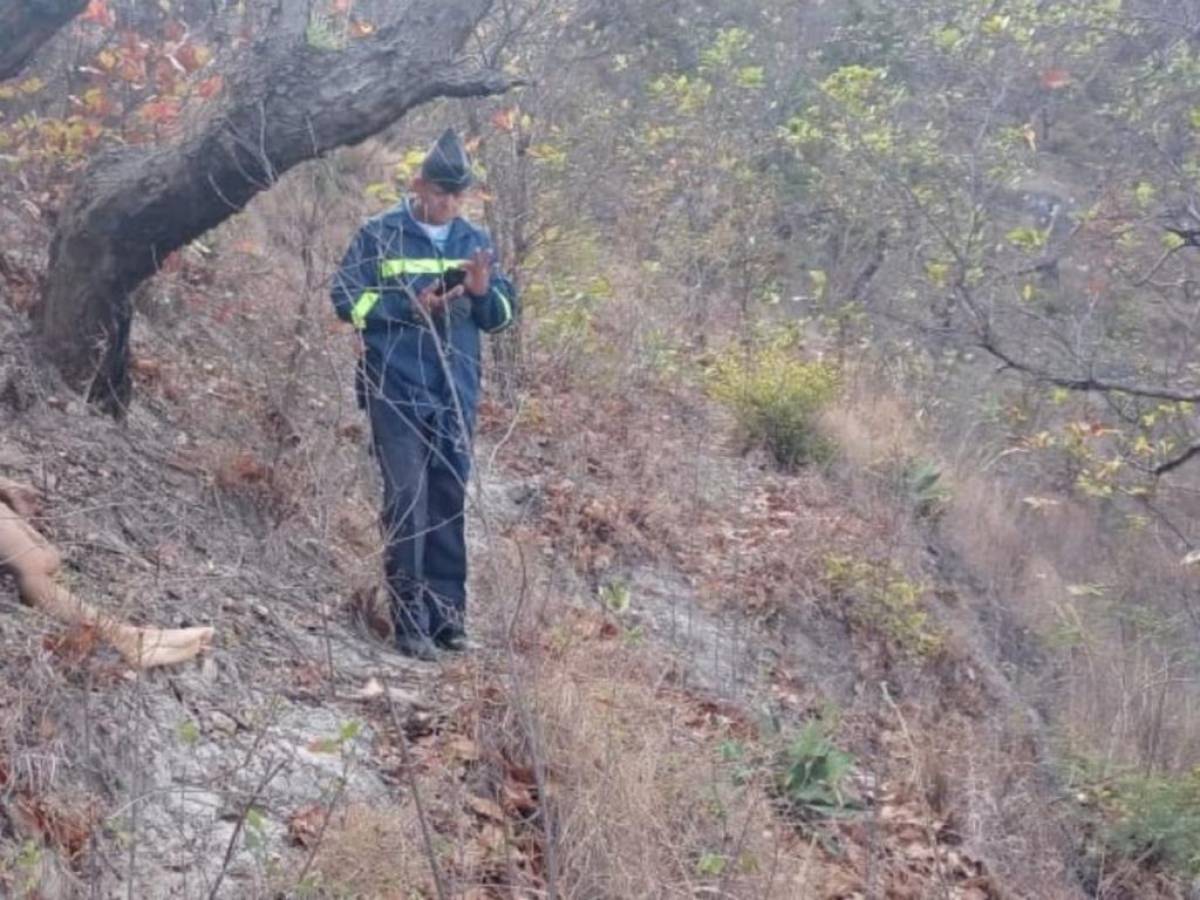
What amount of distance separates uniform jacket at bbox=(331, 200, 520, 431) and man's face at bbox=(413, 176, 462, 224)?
53 millimetres

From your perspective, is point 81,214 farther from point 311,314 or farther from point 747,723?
point 747,723

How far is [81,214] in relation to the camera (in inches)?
231

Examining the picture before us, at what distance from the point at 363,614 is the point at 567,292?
4611mm

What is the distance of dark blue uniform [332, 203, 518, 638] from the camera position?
533 cm

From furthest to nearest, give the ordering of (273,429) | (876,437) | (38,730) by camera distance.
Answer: (876,437)
(273,429)
(38,730)

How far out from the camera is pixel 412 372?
5.41m

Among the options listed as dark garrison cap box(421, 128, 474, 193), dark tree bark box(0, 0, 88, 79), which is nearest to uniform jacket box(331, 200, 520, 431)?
dark garrison cap box(421, 128, 474, 193)

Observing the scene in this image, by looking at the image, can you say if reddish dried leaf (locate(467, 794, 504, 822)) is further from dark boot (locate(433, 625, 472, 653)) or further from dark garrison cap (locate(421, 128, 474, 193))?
dark garrison cap (locate(421, 128, 474, 193))

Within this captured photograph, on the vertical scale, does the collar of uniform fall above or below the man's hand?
above

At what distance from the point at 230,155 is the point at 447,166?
2.85 ft

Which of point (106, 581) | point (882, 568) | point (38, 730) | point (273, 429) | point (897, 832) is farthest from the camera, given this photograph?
point (882, 568)

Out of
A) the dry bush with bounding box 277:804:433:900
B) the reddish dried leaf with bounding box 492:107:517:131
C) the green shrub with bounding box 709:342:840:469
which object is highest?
the dry bush with bounding box 277:804:433:900

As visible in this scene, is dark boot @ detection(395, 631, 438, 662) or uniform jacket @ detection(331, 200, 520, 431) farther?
dark boot @ detection(395, 631, 438, 662)

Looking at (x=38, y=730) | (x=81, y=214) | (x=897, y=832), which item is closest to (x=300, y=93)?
(x=81, y=214)
